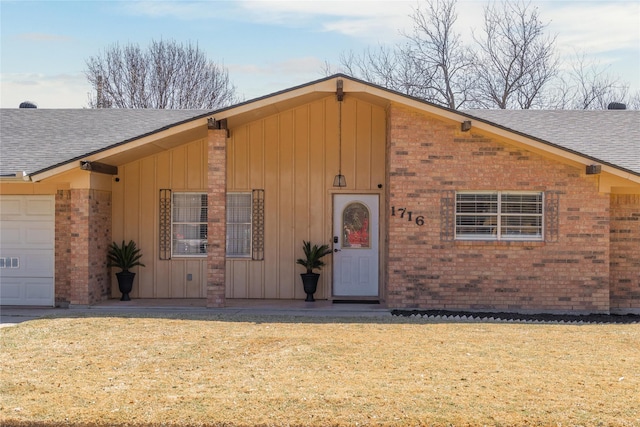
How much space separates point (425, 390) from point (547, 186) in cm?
706

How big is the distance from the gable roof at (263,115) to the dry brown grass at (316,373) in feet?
12.0

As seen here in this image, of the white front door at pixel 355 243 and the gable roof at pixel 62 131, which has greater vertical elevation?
the gable roof at pixel 62 131

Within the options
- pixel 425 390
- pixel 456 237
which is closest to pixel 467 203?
pixel 456 237

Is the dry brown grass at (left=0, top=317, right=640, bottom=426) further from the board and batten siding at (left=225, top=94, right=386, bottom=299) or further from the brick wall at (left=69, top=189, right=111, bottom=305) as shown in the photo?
the board and batten siding at (left=225, top=94, right=386, bottom=299)

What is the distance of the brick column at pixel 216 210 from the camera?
41.6 ft

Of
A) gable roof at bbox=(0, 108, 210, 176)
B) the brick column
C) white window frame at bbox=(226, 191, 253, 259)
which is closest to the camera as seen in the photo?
the brick column

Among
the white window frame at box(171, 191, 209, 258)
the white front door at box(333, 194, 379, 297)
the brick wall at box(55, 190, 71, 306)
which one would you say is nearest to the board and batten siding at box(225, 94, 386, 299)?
the white front door at box(333, 194, 379, 297)

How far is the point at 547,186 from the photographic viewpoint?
42.2 ft

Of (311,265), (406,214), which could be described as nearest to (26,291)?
(311,265)

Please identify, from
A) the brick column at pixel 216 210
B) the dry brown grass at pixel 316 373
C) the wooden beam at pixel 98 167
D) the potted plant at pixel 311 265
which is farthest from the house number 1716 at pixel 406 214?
the wooden beam at pixel 98 167

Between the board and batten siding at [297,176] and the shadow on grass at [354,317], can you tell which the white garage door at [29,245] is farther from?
the board and batten siding at [297,176]

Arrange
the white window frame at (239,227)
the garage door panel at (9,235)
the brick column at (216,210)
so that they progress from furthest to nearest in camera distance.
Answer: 1. the white window frame at (239,227)
2. the garage door panel at (9,235)
3. the brick column at (216,210)

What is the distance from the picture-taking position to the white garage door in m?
13.7

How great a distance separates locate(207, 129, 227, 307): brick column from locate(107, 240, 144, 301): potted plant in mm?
2312
